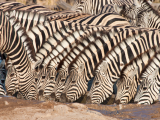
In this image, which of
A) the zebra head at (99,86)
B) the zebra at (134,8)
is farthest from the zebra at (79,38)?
the zebra at (134,8)

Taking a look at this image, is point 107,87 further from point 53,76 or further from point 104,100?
point 53,76

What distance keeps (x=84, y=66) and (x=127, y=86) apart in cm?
101

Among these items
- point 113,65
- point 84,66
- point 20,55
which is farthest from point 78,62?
point 20,55

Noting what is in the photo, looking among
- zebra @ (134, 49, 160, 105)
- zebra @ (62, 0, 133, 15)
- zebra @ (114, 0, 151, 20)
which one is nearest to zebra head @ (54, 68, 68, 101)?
zebra @ (134, 49, 160, 105)

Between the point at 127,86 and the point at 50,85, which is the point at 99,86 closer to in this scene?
the point at 127,86

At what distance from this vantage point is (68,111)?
3289 millimetres

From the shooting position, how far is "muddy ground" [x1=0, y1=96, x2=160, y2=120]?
124 inches

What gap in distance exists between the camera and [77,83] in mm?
4844

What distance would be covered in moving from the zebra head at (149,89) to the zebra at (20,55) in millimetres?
2257

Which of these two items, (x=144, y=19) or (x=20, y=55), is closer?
(x=20, y=55)

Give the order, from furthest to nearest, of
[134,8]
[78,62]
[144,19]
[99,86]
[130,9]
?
[130,9]
[134,8]
[144,19]
[78,62]
[99,86]

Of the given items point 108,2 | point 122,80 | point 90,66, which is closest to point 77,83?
point 90,66

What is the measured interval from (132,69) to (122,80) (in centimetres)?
30

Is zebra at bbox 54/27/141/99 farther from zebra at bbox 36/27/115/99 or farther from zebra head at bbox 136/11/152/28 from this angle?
zebra head at bbox 136/11/152/28
